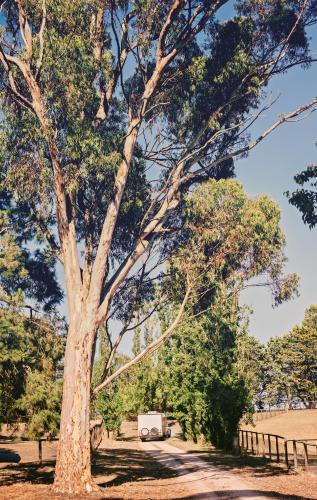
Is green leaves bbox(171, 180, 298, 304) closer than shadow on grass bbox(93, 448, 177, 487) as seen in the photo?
No

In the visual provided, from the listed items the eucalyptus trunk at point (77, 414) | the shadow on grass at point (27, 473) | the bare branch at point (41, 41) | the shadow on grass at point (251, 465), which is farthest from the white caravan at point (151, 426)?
A: the bare branch at point (41, 41)

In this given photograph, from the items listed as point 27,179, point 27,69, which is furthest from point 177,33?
point 27,179

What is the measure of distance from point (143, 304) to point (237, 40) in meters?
9.96

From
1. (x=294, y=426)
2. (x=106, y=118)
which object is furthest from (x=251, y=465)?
(x=294, y=426)

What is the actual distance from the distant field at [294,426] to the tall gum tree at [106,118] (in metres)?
26.2

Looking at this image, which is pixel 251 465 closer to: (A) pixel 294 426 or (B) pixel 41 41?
(B) pixel 41 41

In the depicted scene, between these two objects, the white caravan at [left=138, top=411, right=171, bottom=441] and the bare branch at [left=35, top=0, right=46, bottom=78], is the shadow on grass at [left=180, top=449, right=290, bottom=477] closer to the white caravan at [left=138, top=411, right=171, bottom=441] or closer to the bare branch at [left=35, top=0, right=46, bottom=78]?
the bare branch at [left=35, top=0, right=46, bottom=78]

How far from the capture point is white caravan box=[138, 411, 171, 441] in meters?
36.5

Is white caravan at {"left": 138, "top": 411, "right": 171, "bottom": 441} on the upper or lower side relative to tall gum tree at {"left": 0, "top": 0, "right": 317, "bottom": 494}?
lower

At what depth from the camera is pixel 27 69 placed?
580 inches

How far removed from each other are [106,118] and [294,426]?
38.4 meters

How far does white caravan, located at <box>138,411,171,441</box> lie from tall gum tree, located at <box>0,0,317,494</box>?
19.5 metres

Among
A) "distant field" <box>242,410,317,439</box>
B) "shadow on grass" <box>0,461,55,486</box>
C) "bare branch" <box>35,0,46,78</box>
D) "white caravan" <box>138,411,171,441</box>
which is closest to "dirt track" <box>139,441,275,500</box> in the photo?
"shadow on grass" <box>0,461,55,486</box>

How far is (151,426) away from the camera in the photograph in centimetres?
3672
